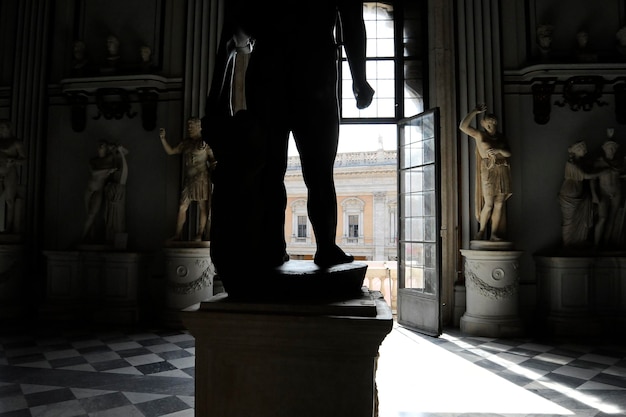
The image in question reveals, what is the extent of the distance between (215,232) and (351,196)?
697 inches

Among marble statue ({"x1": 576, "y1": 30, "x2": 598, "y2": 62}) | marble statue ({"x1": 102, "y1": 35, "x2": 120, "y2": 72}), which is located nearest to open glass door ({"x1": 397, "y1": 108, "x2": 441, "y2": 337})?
marble statue ({"x1": 576, "y1": 30, "x2": 598, "y2": 62})

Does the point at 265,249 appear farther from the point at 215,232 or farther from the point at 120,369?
the point at 120,369

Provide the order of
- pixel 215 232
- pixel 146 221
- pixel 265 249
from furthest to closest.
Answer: pixel 146 221, pixel 265 249, pixel 215 232

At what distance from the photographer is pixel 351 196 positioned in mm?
19156

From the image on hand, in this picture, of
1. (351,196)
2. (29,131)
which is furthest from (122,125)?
(351,196)

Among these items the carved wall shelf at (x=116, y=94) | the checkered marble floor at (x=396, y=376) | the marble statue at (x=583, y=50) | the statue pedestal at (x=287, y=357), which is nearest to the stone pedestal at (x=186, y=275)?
the checkered marble floor at (x=396, y=376)

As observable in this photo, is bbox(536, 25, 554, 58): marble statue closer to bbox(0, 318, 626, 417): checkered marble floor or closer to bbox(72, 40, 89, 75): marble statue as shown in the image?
bbox(0, 318, 626, 417): checkered marble floor

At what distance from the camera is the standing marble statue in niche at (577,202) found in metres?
5.39

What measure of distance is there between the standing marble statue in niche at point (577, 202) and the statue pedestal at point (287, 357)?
4900 mm

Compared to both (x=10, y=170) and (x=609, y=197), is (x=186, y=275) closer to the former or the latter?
(x=10, y=170)

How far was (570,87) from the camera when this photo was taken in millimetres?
5781

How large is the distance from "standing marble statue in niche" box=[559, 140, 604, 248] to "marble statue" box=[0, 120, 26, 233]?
7.01 m

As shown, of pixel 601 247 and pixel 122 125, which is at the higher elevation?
pixel 122 125

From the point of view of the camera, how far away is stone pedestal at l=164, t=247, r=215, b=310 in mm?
5496
